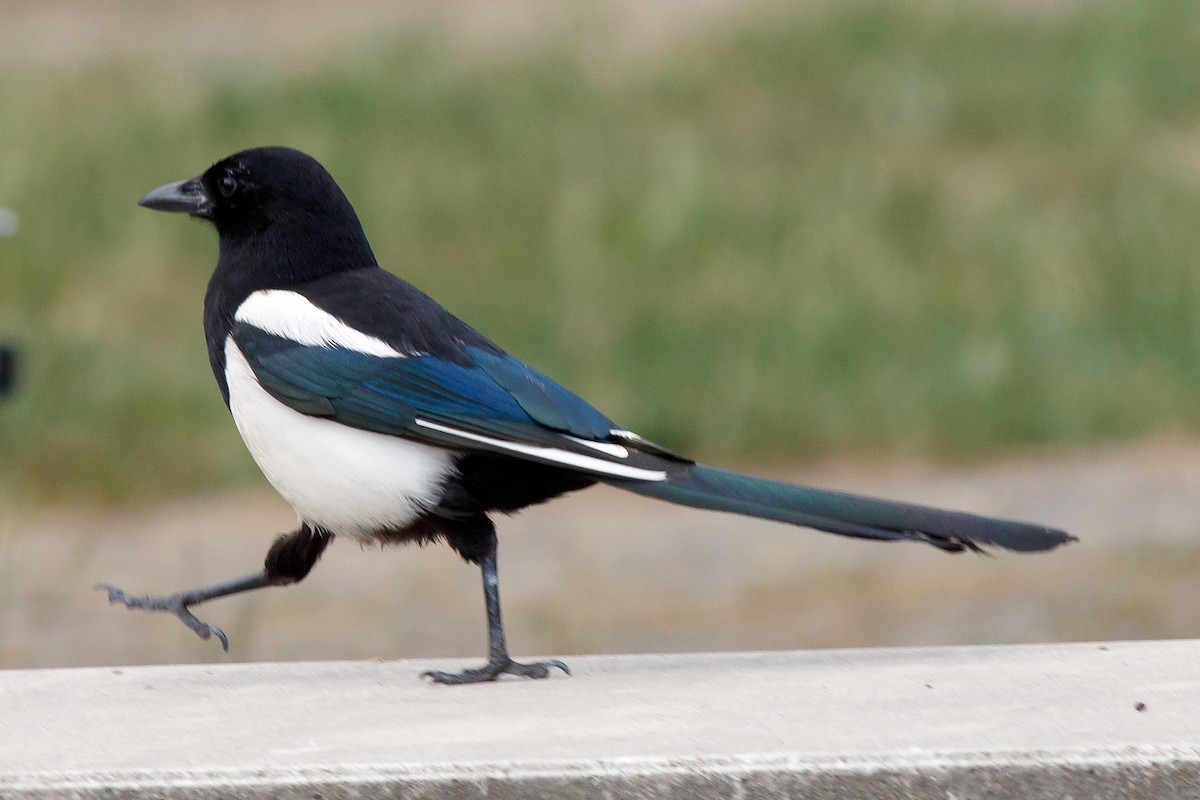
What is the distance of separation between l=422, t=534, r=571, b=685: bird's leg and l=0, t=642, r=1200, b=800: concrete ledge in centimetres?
6

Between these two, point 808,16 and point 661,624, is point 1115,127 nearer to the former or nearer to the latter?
point 808,16

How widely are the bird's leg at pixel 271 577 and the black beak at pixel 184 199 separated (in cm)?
61

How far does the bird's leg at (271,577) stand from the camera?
12.4 feet

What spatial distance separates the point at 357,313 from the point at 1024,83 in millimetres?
12463

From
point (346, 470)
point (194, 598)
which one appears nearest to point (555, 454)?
point (346, 470)

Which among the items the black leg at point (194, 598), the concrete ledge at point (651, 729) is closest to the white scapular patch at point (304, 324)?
the black leg at point (194, 598)

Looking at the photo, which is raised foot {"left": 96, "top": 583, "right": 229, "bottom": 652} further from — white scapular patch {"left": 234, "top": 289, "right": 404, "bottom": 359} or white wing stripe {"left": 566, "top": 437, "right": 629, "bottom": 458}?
white wing stripe {"left": 566, "top": 437, "right": 629, "bottom": 458}

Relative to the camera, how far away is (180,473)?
980cm

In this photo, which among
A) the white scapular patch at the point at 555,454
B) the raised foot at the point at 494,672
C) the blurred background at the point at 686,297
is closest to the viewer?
the white scapular patch at the point at 555,454

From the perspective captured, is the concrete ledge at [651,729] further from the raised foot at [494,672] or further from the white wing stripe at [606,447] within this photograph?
the white wing stripe at [606,447]

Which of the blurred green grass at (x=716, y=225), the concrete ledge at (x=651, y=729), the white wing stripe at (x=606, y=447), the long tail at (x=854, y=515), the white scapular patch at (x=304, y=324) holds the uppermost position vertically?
the blurred green grass at (x=716, y=225)

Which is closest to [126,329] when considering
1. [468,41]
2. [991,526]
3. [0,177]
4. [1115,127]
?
[0,177]

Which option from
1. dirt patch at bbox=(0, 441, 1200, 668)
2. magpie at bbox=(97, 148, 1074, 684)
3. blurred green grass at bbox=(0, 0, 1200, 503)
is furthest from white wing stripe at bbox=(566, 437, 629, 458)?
blurred green grass at bbox=(0, 0, 1200, 503)

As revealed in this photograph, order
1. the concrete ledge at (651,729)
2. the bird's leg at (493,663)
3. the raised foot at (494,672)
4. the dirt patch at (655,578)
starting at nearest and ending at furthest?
the concrete ledge at (651,729), the bird's leg at (493,663), the raised foot at (494,672), the dirt patch at (655,578)
